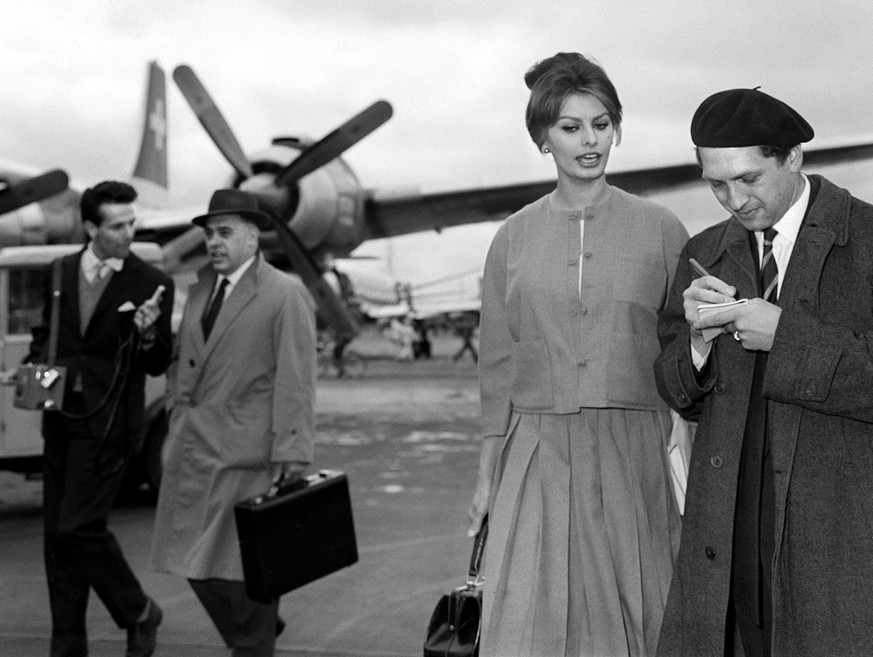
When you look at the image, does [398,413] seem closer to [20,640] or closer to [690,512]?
[20,640]

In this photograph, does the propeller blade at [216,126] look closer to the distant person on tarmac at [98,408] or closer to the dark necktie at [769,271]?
the distant person on tarmac at [98,408]

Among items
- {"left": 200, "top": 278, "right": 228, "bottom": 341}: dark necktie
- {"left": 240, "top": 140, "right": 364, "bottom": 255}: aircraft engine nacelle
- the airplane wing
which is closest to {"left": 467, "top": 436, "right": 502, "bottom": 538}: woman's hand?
{"left": 200, "top": 278, "right": 228, "bottom": 341}: dark necktie

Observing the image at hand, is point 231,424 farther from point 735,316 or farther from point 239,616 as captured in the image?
point 735,316

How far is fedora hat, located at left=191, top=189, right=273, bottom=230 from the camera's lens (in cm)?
374

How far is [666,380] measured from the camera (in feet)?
6.94

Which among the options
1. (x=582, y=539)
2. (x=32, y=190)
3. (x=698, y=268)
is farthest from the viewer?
(x=32, y=190)

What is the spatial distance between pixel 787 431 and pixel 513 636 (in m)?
0.76

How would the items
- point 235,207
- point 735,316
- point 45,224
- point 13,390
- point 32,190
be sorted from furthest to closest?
point 45,224, point 13,390, point 32,190, point 235,207, point 735,316

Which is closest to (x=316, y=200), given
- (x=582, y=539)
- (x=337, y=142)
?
(x=337, y=142)

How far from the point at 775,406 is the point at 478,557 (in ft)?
2.84

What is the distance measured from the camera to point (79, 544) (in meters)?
3.81

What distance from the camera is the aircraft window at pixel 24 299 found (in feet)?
22.2

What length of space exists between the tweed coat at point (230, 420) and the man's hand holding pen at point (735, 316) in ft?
6.20

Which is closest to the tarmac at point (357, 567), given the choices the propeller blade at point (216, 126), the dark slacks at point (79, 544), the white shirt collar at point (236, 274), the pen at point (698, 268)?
the dark slacks at point (79, 544)
